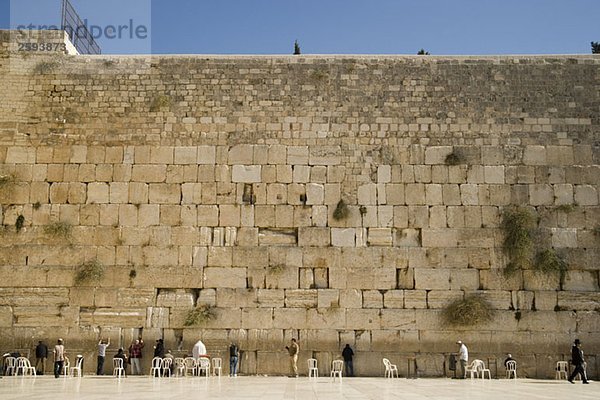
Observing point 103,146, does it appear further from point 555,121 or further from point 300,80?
point 555,121

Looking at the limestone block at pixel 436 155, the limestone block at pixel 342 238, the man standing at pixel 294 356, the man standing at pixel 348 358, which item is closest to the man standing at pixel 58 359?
→ the man standing at pixel 294 356

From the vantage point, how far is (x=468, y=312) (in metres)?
12.7

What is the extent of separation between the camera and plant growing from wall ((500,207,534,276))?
510 inches

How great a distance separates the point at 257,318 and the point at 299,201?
2381 millimetres

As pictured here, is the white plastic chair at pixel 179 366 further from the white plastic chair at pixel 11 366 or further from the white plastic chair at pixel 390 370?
the white plastic chair at pixel 390 370

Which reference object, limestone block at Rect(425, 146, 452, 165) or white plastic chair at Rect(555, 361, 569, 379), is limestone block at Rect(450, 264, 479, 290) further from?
limestone block at Rect(425, 146, 452, 165)

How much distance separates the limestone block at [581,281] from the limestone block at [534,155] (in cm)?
222

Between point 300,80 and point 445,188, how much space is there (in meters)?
3.59

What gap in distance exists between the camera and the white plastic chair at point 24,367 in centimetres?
1212

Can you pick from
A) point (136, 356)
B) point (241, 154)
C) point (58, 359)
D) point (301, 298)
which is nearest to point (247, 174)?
point (241, 154)

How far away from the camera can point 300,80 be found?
45.2 ft

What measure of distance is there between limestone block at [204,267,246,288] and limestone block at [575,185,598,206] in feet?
21.8

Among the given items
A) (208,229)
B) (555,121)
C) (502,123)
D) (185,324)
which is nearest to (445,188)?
(502,123)

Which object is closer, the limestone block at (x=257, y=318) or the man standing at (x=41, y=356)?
the man standing at (x=41, y=356)
